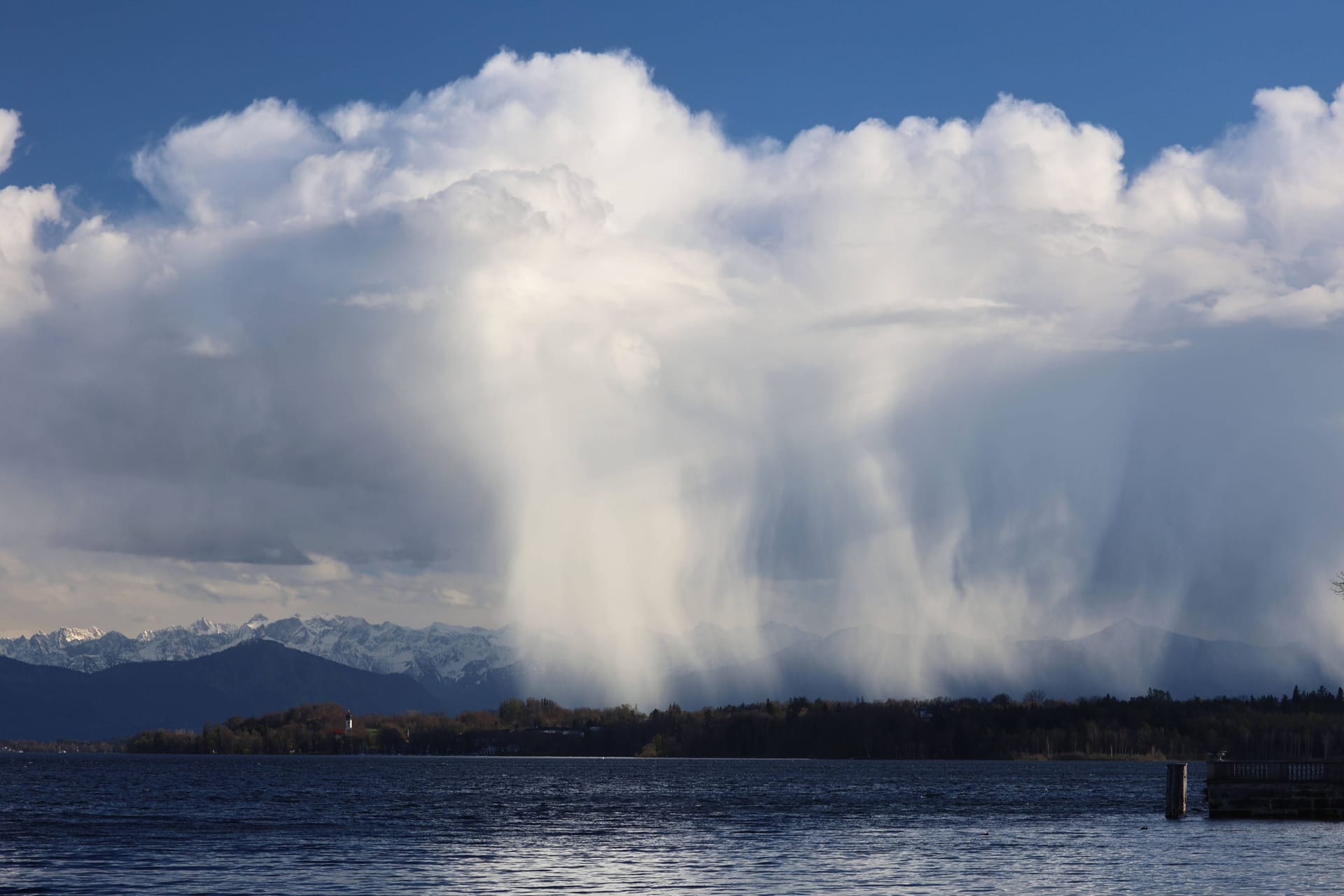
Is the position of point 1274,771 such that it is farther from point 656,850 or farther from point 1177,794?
point 656,850

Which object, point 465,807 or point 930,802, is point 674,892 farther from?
point 930,802

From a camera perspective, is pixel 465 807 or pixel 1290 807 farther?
pixel 465 807

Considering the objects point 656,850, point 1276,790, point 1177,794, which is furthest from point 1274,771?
point 656,850

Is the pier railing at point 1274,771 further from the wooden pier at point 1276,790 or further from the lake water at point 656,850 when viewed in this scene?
the lake water at point 656,850

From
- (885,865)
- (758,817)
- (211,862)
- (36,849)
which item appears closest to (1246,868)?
(885,865)

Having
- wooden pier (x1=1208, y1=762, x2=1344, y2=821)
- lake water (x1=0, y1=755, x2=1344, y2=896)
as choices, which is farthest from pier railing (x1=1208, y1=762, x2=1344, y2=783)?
lake water (x1=0, y1=755, x2=1344, y2=896)

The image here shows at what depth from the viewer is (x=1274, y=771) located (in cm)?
Result: 11631

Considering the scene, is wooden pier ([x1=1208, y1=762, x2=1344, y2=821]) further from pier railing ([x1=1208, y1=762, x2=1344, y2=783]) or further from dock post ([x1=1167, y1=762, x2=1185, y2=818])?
dock post ([x1=1167, y1=762, x2=1185, y2=818])

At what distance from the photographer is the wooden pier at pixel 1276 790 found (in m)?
110

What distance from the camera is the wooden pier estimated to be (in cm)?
11006

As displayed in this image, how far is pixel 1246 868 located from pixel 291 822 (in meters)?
85.4

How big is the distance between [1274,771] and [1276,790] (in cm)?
373

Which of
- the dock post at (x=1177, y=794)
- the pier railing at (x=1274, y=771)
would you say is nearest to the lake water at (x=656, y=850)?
the dock post at (x=1177, y=794)

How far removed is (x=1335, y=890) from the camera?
64.8 metres
